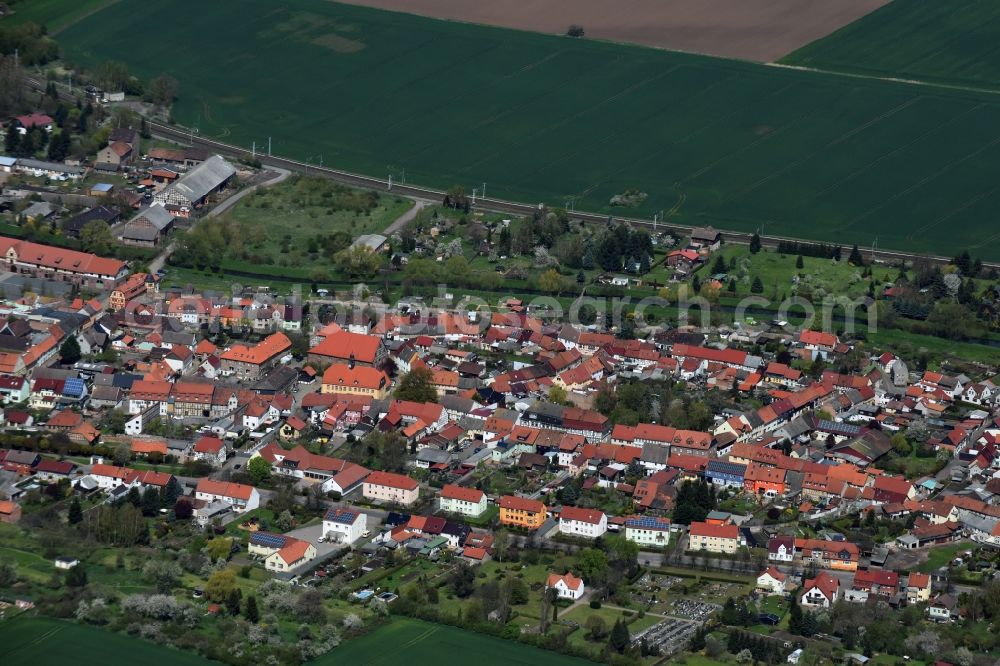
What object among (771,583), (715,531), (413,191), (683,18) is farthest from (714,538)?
(683,18)

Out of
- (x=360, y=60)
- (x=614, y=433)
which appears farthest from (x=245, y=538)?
(x=360, y=60)

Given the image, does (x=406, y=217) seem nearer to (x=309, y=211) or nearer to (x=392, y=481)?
(x=309, y=211)

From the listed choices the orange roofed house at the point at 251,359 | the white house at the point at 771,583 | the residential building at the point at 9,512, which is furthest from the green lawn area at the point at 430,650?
the orange roofed house at the point at 251,359

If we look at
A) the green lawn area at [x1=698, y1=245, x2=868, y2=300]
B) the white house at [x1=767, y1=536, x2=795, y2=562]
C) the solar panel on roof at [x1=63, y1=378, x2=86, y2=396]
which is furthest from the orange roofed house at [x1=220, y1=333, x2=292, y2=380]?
the white house at [x1=767, y1=536, x2=795, y2=562]

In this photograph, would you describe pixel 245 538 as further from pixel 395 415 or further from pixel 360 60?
pixel 360 60

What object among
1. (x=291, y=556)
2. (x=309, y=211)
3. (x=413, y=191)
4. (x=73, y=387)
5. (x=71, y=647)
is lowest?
(x=71, y=647)
